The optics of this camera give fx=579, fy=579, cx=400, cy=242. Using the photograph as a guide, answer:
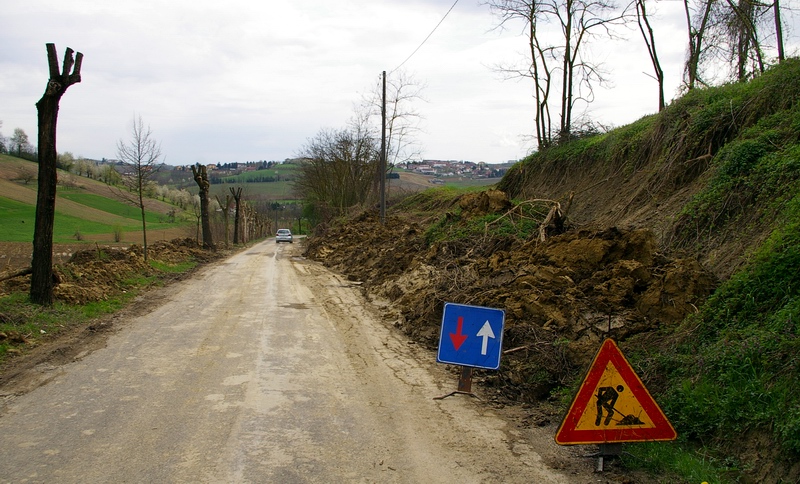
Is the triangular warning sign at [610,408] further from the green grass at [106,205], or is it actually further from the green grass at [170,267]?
the green grass at [106,205]

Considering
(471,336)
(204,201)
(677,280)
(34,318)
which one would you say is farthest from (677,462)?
(204,201)

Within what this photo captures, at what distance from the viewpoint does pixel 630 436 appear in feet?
16.4

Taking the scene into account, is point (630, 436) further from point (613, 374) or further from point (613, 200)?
point (613, 200)

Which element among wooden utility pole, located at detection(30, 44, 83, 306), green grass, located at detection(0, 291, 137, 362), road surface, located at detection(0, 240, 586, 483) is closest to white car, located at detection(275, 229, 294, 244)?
green grass, located at detection(0, 291, 137, 362)

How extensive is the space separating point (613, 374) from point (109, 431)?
15.7 ft

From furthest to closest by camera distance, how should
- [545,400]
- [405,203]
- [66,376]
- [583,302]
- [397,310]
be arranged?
[405,203]
[397,310]
[583,302]
[66,376]
[545,400]

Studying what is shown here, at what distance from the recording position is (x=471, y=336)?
694 centimetres

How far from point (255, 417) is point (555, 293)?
530cm

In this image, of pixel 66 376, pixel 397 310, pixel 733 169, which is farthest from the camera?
pixel 397 310

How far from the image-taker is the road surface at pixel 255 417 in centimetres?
488

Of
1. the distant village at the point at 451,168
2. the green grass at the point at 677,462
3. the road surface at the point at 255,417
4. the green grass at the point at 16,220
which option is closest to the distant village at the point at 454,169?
the distant village at the point at 451,168

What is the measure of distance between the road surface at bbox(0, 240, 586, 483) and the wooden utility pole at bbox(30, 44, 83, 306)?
9.20 ft

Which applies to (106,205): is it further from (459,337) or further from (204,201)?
(459,337)

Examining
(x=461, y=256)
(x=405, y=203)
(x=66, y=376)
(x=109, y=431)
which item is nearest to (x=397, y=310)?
(x=461, y=256)
